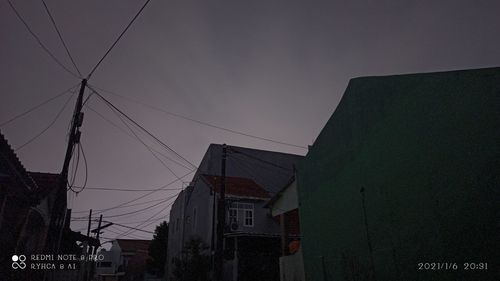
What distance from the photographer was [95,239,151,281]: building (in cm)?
4751

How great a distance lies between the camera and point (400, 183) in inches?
272

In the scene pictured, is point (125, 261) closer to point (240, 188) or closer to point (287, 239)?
point (240, 188)

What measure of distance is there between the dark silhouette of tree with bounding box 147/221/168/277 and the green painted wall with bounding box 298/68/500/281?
30.8 metres

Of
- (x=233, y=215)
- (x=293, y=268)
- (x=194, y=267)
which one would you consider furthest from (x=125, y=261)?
(x=293, y=268)

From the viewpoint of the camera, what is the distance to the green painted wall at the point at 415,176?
18.1ft

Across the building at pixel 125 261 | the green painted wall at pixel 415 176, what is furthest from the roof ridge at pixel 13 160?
the building at pixel 125 261

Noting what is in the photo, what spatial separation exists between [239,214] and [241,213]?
0.65 feet

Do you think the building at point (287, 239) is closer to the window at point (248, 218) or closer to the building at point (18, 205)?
the window at point (248, 218)

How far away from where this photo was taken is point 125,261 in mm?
50312

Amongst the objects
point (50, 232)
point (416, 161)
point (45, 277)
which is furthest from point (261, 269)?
point (416, 161)

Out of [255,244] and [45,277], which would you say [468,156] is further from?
[255,244]

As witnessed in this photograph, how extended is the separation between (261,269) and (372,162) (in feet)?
49.0

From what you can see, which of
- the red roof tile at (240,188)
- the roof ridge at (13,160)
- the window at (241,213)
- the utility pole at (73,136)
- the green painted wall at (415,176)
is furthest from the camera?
the red roof tile at (240,188)

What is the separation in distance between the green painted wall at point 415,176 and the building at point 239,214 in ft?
23.4
